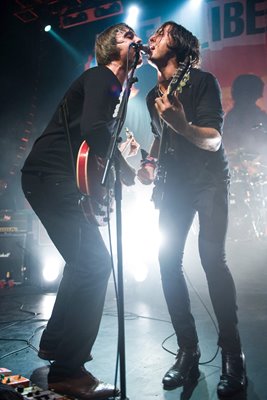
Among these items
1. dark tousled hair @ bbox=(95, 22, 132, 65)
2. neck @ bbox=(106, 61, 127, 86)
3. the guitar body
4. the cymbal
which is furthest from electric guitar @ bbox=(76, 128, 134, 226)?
the cymbal

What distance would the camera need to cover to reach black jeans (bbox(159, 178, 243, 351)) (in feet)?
6.68

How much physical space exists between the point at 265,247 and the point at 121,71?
18.4 ft

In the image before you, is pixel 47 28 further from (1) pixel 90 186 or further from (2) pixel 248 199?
(1) pixel 90 186

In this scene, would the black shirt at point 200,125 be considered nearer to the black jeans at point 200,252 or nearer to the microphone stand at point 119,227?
the black jeans at point 200,252

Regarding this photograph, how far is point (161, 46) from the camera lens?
8.00ft

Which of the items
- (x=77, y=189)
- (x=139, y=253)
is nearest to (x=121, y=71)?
(x=77, y=189)

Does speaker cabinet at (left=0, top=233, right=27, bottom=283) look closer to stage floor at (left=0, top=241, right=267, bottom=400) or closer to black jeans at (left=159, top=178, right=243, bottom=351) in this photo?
stage floor at (left=0, top=241, right=267, bottom=400)

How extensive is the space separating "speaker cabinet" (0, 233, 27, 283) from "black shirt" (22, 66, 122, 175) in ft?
13.0

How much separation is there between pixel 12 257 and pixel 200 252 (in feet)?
14.6

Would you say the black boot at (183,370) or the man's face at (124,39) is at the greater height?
the man's face at (124,39)

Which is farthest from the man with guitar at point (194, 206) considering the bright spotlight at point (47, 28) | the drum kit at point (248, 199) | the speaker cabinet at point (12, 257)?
the bright spotlight at point (47, 28)

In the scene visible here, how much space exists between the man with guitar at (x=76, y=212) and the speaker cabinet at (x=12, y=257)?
147 inches

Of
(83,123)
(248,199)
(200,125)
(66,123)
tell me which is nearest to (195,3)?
(248,199)

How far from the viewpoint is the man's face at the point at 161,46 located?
243 centimetres
